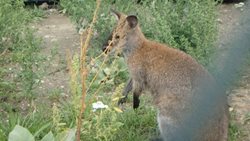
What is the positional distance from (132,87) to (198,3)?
1.58 m

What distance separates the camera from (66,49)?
645cm

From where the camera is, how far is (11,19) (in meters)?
5.93

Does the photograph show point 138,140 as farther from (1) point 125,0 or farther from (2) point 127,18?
(1) point 125,0

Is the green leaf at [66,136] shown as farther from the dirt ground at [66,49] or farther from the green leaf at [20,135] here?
the dirt ground at [66,49]

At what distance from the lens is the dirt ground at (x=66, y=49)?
200 inches

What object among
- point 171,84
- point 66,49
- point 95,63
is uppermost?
point 171,84

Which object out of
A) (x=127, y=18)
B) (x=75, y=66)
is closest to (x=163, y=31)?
(x=127, y=18)

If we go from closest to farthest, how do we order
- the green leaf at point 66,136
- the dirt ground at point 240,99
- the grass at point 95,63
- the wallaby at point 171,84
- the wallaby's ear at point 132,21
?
the green leaf at point 66,136 < the wallaby at point 171,84 < the grass at point 95,63 < the dirt ground at point 240,99 < the wallaby's ear at point 132,21

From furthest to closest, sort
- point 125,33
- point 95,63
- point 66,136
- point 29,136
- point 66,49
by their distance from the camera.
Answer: point 66,49, point 95,63, point 125,33, point 29,136, point 66,136

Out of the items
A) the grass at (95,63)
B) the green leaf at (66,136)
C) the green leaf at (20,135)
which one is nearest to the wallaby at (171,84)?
the grass at (95,63)

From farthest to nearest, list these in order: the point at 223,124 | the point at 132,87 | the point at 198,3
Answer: the point at 198,3
the point at 132,87
the point at 223,124

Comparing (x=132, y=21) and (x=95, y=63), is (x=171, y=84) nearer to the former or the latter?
(x=132, y=21)

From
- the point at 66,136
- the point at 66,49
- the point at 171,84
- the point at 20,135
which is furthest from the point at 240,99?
the point at 20,135

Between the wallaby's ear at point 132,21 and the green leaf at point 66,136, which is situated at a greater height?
the wallaby's ear at point 132,21
